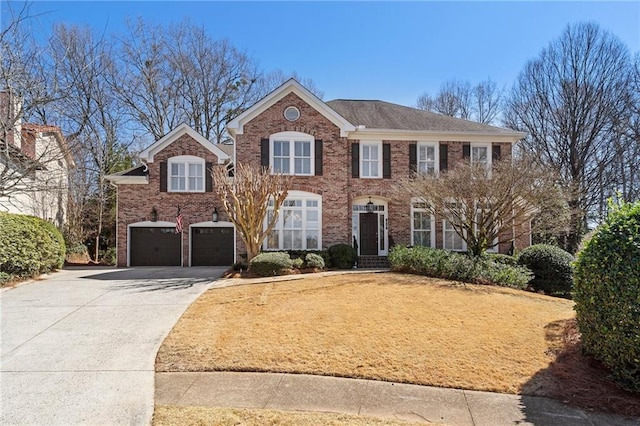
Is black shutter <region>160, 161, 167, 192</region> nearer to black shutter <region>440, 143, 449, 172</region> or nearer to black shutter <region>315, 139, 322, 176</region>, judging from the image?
black shutter <region>315, 139, 322, 176</region>

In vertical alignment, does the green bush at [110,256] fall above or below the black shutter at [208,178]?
below

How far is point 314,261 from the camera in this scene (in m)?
14.5

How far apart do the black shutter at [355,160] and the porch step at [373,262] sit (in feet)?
12.7

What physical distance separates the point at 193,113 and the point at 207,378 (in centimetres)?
2716

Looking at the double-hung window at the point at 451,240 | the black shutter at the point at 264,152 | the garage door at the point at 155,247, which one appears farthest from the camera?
the garage door at the point at 155,247

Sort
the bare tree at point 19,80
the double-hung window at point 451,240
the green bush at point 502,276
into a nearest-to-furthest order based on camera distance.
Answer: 1. the bare tree at point 19,80
2. the green bush at point 502,276
3. the double-hung window at point 451,240

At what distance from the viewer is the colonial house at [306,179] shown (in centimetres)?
1667

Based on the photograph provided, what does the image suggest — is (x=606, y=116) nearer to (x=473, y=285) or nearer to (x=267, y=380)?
(x=473, y=285)

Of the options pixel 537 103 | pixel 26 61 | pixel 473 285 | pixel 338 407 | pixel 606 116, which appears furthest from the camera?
pixel 537 103

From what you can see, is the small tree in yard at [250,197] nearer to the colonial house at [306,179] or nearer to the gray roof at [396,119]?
the colonial house at [306,179]

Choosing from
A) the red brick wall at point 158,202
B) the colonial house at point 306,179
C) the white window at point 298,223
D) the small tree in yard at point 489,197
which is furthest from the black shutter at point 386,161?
the red brick wall at point 158,202

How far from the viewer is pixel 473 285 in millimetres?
10961

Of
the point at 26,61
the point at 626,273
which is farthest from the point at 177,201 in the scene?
the point at 626,273

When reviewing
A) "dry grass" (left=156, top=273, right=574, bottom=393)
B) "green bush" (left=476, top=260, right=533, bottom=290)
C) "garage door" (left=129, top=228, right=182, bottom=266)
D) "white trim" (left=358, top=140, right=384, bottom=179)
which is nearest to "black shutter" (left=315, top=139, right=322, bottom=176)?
"white trim" (left=358, top=140, right=384, bottom=179)
